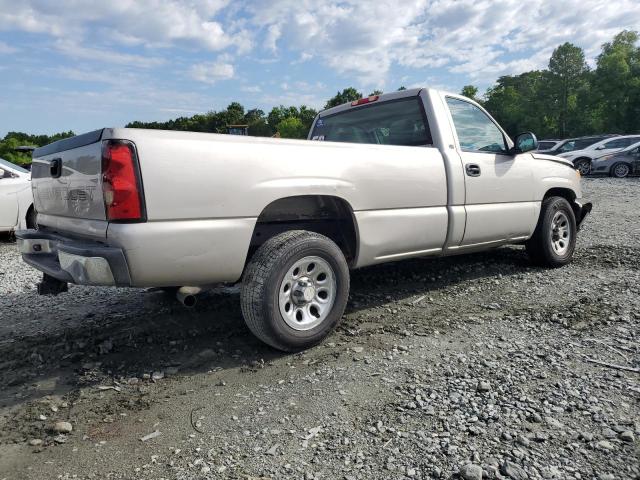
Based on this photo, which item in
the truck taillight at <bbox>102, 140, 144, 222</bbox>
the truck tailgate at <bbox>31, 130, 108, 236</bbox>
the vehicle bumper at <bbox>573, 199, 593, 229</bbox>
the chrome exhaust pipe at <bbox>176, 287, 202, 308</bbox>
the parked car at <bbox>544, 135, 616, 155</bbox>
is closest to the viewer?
the truck taillight at <bbox>102, 140, 144, 222</bbox>

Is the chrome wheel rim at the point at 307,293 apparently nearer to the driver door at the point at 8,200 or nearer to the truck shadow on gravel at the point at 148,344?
the truck shadow on gravel at the point at 148,344

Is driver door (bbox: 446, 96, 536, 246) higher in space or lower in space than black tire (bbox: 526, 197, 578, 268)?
higher

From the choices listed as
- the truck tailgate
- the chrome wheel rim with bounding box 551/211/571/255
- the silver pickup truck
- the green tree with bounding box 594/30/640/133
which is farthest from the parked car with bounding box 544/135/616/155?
the green tree with bounding box 594/30/640/133

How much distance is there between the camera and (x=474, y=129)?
4594mm

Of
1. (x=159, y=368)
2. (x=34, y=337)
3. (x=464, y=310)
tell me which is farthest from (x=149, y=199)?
(x=464, y=310)

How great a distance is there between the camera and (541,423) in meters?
2.29

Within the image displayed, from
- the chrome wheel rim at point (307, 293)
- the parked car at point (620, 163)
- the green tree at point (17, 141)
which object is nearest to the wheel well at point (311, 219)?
the chrome wheel rim at point (307, 293)

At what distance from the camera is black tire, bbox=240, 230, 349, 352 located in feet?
9.73

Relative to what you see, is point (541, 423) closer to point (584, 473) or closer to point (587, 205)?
point (584, 473)

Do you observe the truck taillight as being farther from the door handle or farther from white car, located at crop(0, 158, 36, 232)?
white car, located at crop(0, 158, 36, 232)

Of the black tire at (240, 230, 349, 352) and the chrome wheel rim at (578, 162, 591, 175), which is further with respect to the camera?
the chrome wheel rim at (578, 162, 591, 175)

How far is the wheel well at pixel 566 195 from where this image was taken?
5331 millimetres

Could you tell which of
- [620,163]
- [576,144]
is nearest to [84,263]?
[620,163]

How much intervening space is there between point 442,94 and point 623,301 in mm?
2450
